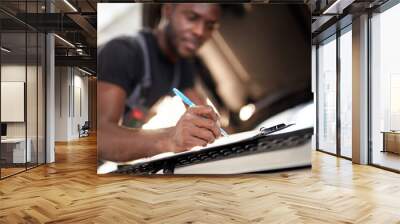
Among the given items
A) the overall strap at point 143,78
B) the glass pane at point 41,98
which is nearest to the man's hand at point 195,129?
the overall strap at point 143,78

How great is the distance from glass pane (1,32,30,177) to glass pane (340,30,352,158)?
22.0ft

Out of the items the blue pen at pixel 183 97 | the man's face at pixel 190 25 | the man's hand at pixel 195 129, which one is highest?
the man's face at pixel 190 25

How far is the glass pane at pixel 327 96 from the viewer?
10047 mm

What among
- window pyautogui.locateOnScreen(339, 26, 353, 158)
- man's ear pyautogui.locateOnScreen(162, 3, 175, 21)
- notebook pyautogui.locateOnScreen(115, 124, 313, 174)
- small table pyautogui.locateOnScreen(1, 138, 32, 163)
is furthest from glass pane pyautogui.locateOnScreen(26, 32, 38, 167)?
window pyautogui.locateOnScreen(339, 26, 353, 158)

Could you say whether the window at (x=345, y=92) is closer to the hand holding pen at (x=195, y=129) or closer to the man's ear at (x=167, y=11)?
the hand holding pen at (x=195, y=129)

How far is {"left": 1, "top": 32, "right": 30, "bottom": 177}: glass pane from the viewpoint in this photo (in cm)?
632

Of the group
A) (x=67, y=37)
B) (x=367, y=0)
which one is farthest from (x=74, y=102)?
(x=367, y=0)

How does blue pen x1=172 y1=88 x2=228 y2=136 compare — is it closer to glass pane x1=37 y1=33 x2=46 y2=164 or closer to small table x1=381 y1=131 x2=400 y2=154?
glass pane x1=37 y1=33 x2=46 y2=164

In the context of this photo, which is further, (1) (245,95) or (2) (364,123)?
(2) (364,123)

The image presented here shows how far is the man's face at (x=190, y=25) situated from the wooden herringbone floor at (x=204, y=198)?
85.1 inches

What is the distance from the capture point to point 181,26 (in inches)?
254

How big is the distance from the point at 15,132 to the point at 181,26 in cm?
336

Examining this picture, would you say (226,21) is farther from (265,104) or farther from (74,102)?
(74,102)

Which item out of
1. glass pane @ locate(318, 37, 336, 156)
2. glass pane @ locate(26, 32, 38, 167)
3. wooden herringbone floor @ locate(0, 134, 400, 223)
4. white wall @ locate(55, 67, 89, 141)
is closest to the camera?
wooden herringbone floor @ locate(0, 134, 400, 223)
